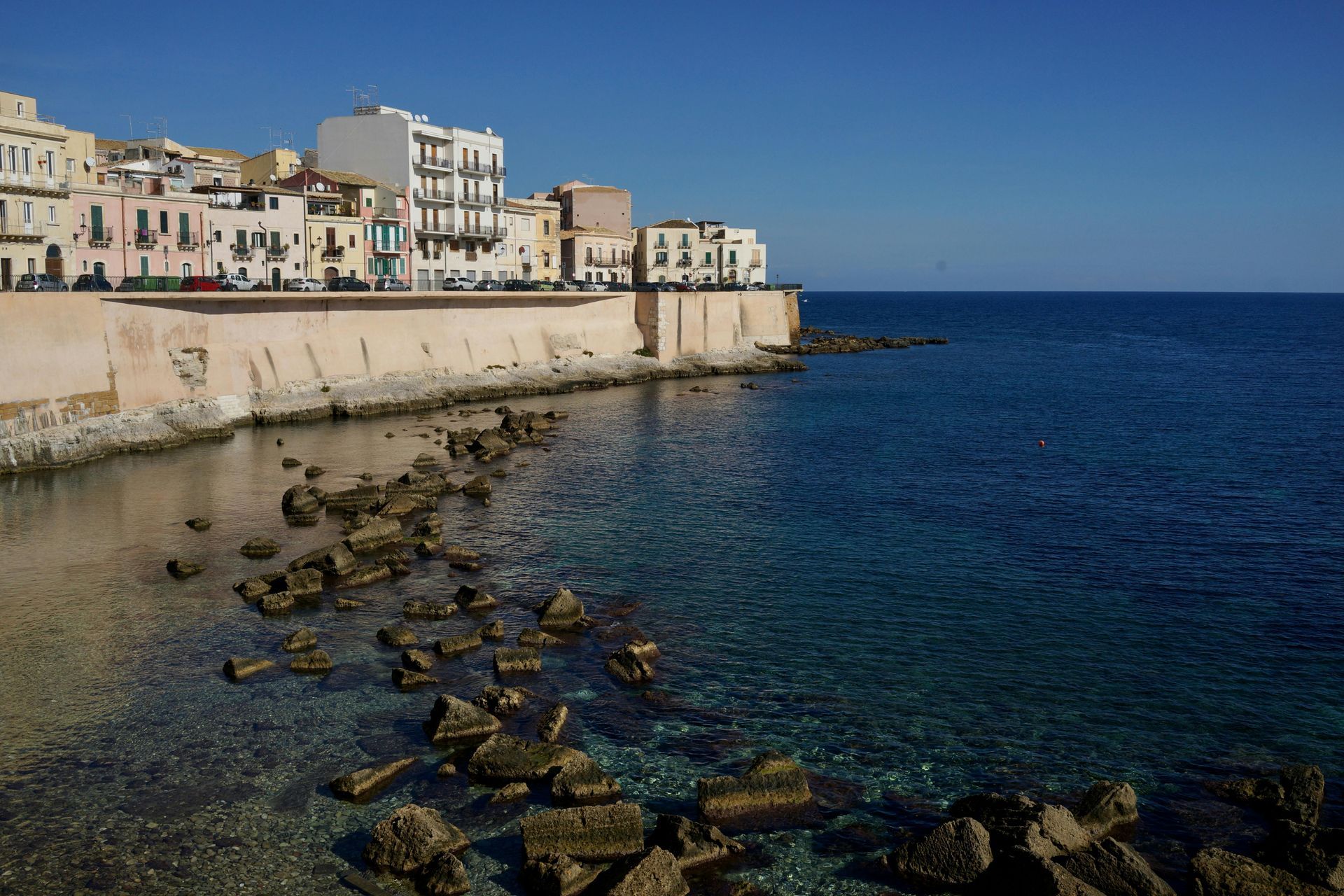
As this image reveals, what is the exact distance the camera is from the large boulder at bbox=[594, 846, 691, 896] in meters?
12.0

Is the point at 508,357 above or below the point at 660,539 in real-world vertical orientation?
above

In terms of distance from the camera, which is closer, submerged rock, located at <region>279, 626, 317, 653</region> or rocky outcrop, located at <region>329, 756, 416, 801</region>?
rocky outcrop, located at <region>329, 756, 416, 801</region>

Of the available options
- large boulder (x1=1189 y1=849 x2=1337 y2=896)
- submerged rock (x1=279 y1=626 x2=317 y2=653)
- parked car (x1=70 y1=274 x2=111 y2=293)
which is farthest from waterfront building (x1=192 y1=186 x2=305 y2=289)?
large boulder (x1=1189 y1=849 x2=1337 y2=896)

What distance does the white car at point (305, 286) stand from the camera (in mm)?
51188

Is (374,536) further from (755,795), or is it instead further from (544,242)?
(544,242)

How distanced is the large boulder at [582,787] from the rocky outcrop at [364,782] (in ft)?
7.54

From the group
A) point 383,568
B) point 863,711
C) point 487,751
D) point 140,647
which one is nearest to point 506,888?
point 487,751

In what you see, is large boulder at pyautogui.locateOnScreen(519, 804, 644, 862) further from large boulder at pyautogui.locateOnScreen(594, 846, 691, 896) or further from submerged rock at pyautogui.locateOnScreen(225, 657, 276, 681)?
submerged rock at pyautogui.locateOnScreen(225, 657, 276, 681)

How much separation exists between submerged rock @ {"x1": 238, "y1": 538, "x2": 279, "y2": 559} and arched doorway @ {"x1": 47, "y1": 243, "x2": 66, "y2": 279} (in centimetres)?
2967

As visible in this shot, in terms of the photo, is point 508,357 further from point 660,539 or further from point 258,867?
point 258,867

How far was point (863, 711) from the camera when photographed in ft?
57.2

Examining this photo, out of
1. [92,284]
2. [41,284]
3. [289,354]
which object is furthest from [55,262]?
[289,354]

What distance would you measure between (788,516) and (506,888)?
1970cm

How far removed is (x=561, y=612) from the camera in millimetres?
21500
